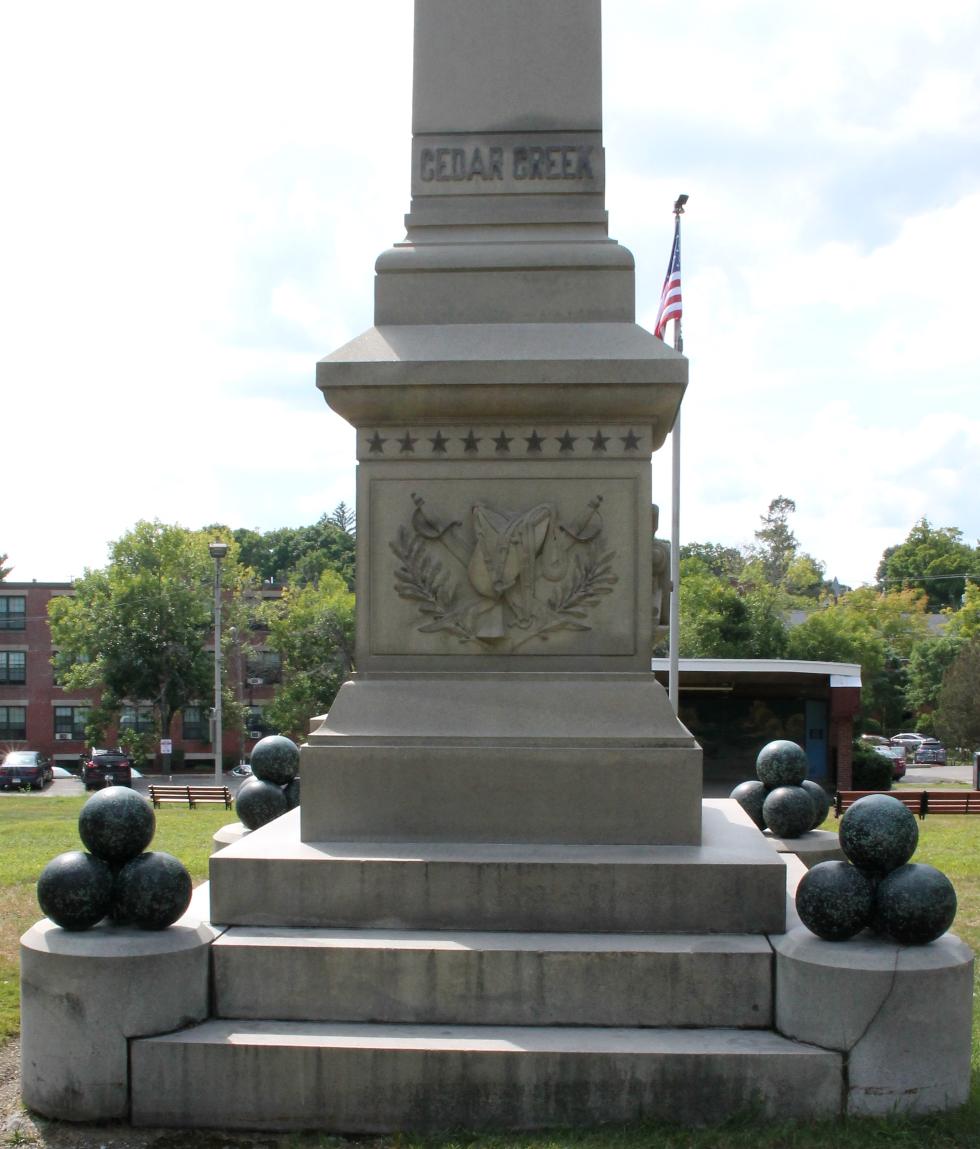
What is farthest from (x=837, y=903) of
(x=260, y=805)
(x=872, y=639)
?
(x=872, y=639)

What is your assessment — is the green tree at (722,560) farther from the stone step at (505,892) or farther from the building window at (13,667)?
the stone step at (505,892)

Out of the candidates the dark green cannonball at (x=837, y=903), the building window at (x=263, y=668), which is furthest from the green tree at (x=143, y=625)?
the dark green cannonball at (x=837, y=903)

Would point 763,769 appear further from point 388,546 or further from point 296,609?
point 296,609

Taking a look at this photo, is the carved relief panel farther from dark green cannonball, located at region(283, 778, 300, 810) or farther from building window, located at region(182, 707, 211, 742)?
building window, located at region(182, 707, 211, 742)

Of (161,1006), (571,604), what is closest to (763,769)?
(571,604)

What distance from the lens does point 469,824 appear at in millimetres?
6176

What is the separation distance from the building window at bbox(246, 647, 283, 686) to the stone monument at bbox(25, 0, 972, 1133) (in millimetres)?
55261

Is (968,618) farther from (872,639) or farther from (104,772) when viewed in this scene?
(104,772)

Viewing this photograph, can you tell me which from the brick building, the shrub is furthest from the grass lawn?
the brick building

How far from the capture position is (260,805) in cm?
852

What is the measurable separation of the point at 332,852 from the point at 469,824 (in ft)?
2.45

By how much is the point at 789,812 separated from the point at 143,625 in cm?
4671

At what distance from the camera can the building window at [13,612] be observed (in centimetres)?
5866

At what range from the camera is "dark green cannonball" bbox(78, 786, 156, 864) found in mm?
5305
